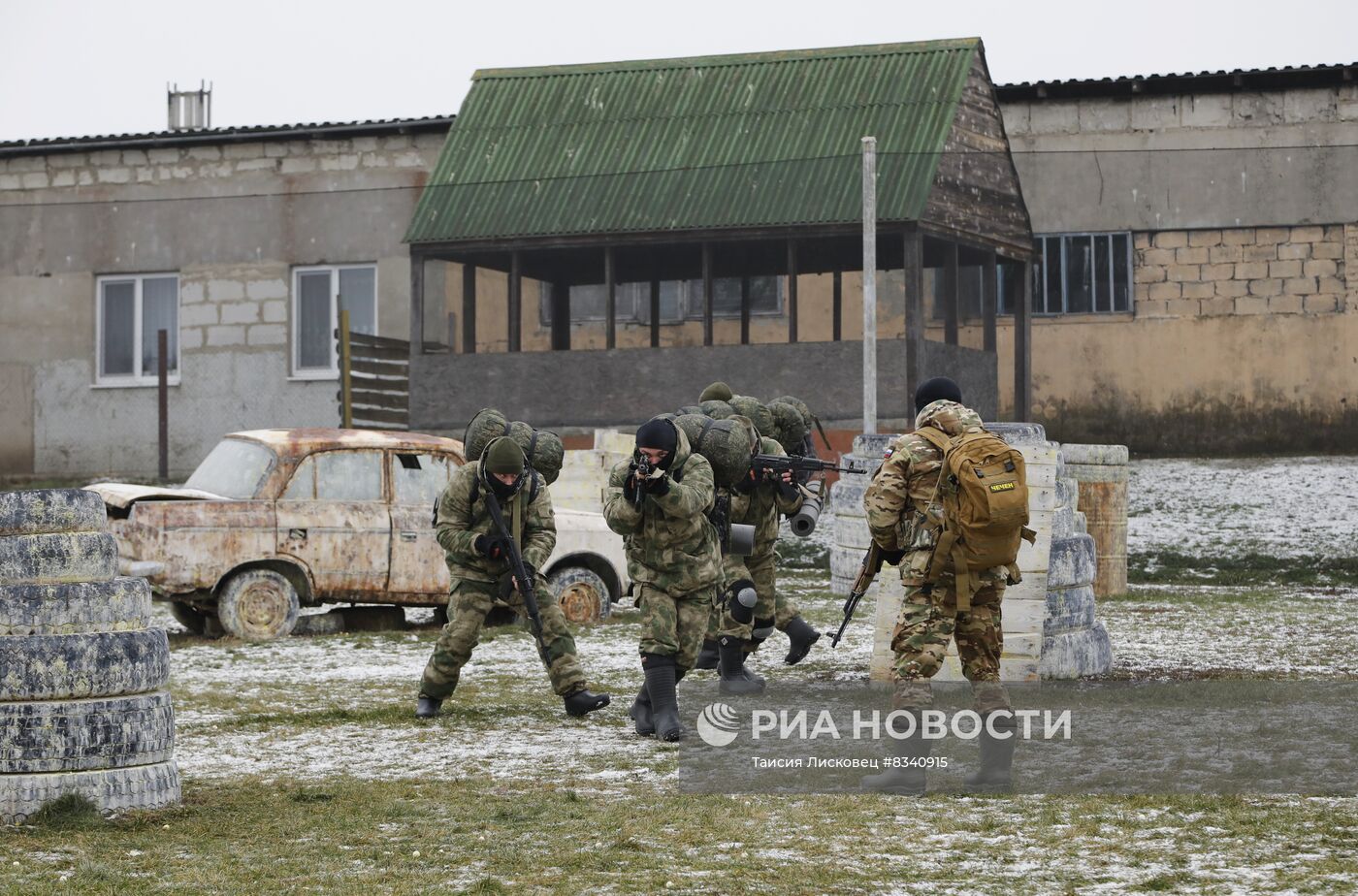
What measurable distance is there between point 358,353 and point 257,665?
12.7 metres

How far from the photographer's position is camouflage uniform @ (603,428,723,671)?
8977mm

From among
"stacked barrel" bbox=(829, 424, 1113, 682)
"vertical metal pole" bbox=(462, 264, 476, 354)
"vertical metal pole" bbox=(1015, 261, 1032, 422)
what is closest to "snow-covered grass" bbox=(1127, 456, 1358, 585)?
"vertical metal pole" bbox=(1015, 261, 1032, 422)

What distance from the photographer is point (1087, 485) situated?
685 inches

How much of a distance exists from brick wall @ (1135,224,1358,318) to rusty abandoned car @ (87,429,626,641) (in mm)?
13657

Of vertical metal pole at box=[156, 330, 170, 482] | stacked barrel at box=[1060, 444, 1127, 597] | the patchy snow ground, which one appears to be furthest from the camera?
vertical metal pole at box=[156, 330, 170, 482]

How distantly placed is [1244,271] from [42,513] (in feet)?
70.1

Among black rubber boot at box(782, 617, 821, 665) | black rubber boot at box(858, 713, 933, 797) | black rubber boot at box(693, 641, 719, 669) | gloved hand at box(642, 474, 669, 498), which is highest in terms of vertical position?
gloved hand at box(642, 474, 669, 498)

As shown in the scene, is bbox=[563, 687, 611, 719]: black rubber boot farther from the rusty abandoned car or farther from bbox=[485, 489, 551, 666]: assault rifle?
the rusty abandoned car

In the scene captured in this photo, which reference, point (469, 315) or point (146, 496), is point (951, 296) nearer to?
point (469, 315)

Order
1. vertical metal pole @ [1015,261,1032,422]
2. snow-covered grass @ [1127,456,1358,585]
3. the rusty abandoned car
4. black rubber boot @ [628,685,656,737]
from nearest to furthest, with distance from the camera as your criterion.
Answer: black rubber boot @ [628,685,656,737] → the rusty abandoned car → snow-covered grass @ [1127,456,1358,585] → vertical metal pole @ [1015,261,1032,422]

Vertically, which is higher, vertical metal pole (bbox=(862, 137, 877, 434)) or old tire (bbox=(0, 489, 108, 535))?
vertical metal pole (bbox=(862, 137, 877, 434))

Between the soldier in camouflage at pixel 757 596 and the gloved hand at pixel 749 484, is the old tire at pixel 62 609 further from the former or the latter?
the gloved hand at pixel 749 484

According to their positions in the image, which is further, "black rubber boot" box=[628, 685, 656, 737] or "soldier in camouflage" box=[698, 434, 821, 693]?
"soldier in camouflage" box=[698, 434, 821, 693]

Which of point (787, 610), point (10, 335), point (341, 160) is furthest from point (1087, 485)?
point (10, 335)
